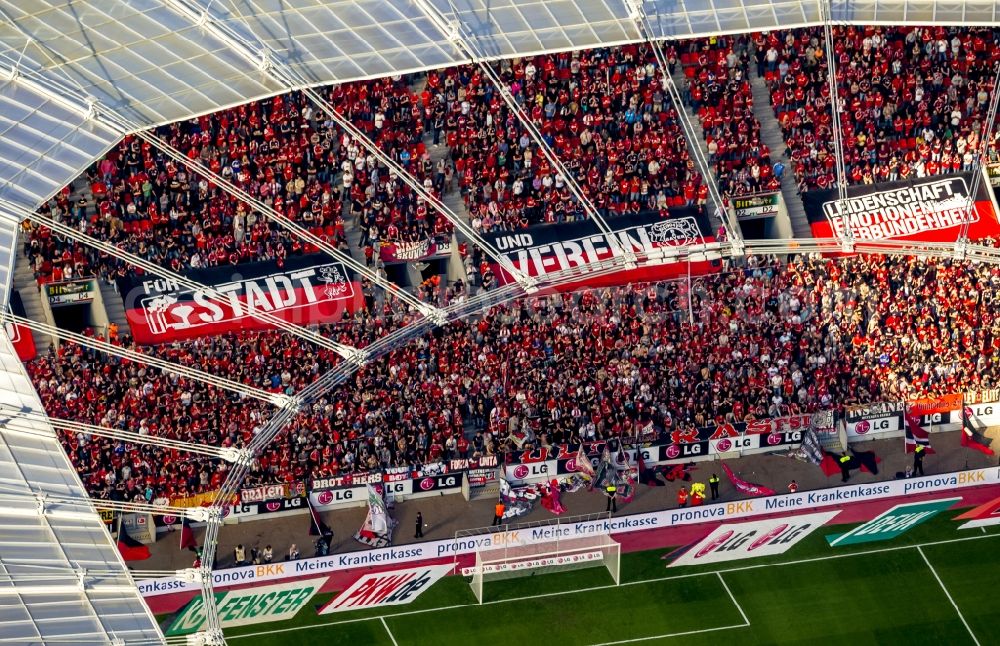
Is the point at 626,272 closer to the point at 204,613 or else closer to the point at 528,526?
the point at 528,526

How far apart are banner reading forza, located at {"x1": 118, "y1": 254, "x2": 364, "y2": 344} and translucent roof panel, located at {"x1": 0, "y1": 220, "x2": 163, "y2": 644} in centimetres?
1346

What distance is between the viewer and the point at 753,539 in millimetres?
52188

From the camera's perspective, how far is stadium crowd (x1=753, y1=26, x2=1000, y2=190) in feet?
189

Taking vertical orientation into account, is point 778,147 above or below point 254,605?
above

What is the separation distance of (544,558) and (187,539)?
10092mm

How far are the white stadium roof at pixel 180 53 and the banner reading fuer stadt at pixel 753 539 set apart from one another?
14.4 m

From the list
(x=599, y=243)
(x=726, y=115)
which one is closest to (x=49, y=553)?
(x=599, y=243)

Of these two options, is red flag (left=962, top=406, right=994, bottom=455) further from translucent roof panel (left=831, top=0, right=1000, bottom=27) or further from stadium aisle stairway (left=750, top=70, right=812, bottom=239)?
translucent roof panel (left=831, top=0, right=1000, bottom=27)

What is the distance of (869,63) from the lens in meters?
57.8

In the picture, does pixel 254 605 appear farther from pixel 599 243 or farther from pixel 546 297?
pixel 599 243

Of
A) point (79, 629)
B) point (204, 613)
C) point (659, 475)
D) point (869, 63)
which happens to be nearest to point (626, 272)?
point (659, 475)

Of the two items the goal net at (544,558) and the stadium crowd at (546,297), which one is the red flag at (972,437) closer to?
the stadium crowd at (546,297)

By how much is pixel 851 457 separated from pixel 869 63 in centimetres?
1287

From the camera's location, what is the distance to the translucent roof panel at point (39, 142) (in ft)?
142
